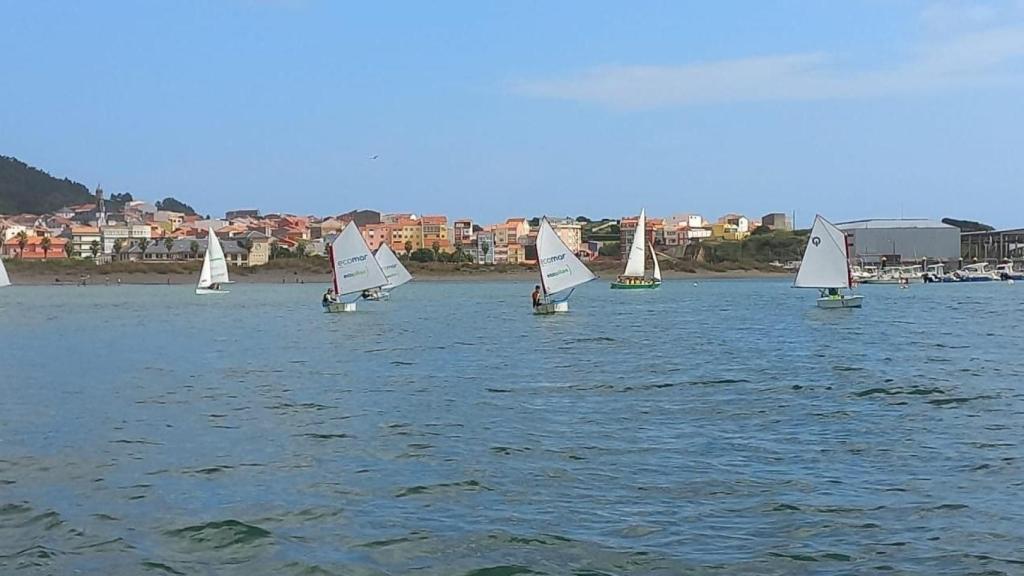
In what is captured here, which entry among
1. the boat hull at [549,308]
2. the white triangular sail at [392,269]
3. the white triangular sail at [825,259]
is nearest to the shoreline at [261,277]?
the white triangular sail at [392,269]

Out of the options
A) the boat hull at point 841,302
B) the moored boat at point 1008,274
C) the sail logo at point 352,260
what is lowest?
the moored boat at point 1008,274

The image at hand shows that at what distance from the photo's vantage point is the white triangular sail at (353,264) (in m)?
50.6

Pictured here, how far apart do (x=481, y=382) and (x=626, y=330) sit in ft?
61.6

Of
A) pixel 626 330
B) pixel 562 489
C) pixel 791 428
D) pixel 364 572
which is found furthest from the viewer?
pixel 626 330

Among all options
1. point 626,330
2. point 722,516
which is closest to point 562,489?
point 722,516

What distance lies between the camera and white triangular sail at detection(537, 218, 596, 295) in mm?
47125

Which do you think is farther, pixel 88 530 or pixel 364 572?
pixel 88 530

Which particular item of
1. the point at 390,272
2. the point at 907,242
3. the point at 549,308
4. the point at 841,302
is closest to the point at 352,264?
the point at 549,308

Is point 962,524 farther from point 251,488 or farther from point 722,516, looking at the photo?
point 251,488

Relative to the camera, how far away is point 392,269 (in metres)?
69.1

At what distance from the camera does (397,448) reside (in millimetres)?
14516

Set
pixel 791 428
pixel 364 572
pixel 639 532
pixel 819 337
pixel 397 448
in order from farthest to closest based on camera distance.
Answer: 1. pixel 819 337
2. pixel 791 428
3. pixel 397 448
4. pixel 639 532
5. pixel 364 572

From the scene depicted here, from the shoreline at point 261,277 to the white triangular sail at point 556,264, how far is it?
87.5 metres

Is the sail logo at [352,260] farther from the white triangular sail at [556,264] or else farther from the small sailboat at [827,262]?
the small sailboat at [827,262]
